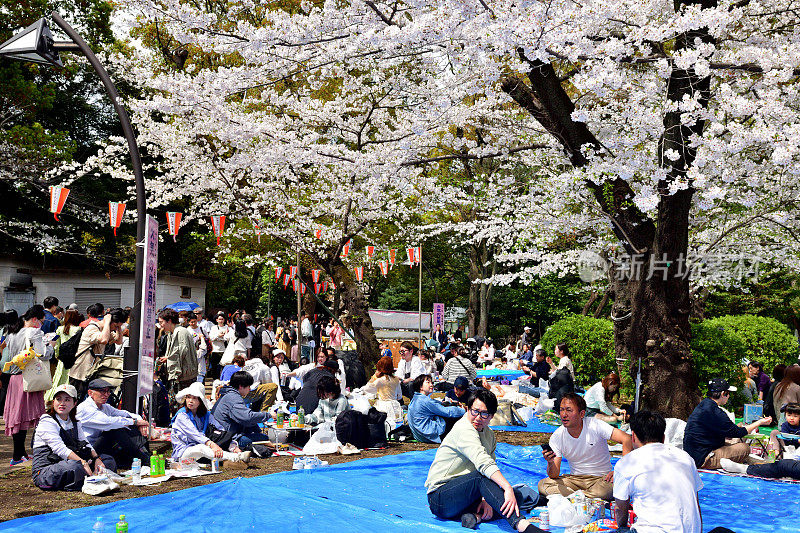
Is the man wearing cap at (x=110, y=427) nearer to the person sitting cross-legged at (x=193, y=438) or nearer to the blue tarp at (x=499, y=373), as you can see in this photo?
the person sitting cross-legged at (x=193, y=438)

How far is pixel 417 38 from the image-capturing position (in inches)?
322

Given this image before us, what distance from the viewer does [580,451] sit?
20.9ft

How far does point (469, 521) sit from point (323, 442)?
3990mm

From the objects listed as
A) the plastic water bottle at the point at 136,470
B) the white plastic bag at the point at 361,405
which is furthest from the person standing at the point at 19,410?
the white plastic bag at the point at 361,405

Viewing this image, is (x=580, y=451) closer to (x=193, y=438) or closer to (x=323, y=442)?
(x=323, y=442)

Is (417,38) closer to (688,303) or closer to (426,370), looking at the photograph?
(688,303)

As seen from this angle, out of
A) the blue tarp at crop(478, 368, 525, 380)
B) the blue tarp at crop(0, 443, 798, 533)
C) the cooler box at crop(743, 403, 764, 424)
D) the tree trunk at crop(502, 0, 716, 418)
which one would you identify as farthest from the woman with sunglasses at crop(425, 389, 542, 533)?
the blue tarp at crop(478, 368, 525, 380)

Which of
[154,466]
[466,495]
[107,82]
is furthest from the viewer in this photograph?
[107,82]

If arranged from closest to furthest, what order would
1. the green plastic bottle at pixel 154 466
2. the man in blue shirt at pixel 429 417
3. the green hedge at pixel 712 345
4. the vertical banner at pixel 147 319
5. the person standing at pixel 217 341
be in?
the green plastic bottle at pixel 154 466 < the vertical banner at pixel 147 319 < the man in blue shirt at pixel 429 417 < the green hedge at pixel 712 345 < the person standing at pixel 217 341

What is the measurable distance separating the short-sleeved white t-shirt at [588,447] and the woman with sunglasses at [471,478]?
0.75m

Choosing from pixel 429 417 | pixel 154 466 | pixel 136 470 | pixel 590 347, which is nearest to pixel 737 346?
pixel 590 347

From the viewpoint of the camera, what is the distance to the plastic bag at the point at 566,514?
566cm

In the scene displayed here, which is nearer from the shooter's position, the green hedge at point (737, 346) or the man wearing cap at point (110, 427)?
the man wearing cap at point (110, 427)

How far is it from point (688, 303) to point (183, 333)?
7.73 meters
